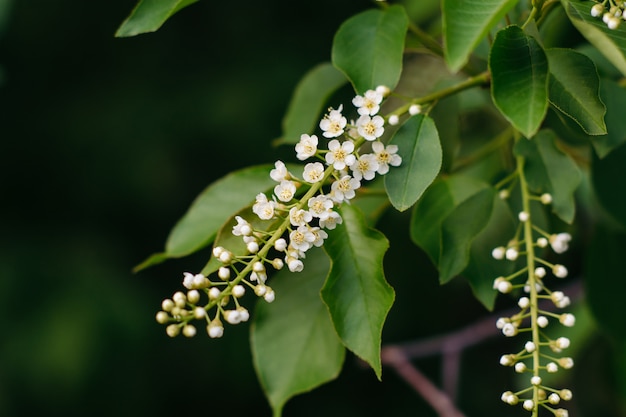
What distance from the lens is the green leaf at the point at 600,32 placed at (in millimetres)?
1222

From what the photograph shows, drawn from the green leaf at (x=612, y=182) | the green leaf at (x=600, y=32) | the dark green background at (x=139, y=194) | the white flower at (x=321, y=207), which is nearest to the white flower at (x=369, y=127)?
the white flower at (x=321, y=207)

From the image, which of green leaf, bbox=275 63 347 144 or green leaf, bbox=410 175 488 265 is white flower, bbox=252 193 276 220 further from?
green leaf, bbox=275 63 347 144

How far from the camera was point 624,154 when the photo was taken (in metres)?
1.90

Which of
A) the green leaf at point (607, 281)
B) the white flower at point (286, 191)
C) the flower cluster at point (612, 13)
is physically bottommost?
the green leaf at point (607, 281)

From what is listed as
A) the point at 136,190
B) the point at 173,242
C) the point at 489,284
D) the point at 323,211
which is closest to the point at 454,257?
the point at 489,284

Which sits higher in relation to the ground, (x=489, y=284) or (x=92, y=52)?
(x=489, y=284)

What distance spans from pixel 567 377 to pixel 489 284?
187 cm

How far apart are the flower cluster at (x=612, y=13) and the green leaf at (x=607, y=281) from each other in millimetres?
988

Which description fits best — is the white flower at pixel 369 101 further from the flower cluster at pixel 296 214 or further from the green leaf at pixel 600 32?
the green leaf at pixel 600 32

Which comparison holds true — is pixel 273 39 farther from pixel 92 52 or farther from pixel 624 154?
pixel 624 154

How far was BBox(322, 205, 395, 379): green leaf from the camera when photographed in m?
1.34

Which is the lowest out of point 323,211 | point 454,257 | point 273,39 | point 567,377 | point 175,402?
point 175,402

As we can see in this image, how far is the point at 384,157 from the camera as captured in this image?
1352 mm

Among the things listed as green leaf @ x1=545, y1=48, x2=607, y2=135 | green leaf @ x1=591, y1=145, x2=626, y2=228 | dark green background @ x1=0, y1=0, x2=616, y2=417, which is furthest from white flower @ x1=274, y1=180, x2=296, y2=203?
dark green background @ x1=0, y1=0, x2=616, y2=417
